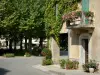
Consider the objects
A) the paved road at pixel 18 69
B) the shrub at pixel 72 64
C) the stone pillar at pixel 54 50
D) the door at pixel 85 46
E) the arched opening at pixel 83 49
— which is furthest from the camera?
the stone pillar at pixel 54 50

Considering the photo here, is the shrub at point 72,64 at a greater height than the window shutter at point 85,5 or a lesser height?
lesser

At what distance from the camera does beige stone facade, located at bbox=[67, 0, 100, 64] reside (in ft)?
78.7

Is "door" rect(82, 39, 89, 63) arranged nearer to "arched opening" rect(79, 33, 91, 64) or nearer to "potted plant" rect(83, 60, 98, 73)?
"arched opening" rect(79, 33, 91, 64)

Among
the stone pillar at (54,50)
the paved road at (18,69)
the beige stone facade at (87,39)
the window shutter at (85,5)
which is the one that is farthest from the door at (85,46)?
the stone pillar at (54,50)

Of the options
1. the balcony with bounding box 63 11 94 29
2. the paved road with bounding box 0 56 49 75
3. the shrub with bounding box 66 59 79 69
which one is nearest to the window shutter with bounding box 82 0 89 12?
the balcony with bounding box 63 11 94 29

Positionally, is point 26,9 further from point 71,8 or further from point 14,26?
point 71,8

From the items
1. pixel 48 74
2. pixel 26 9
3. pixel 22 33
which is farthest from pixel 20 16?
pixel 48 74

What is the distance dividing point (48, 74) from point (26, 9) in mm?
25372

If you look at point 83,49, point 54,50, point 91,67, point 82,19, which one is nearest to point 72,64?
point 83,49

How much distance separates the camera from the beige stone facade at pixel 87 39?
24000 mm

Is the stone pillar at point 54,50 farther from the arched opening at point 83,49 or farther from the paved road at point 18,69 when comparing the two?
the arched opening at point 83,49

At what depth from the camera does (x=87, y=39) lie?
26406 mm

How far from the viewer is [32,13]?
48156 millimetres

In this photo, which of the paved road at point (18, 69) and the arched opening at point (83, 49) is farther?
the arched opening at point (83, 49)
